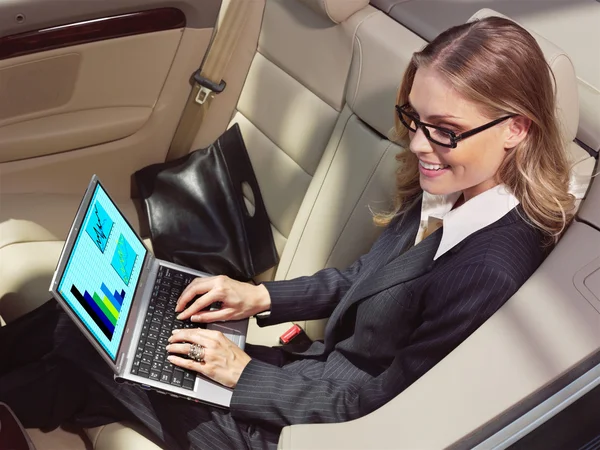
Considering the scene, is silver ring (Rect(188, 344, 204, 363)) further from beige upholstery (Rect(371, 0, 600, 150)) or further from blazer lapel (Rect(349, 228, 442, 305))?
beige upholstery (Rect(371, 0, 600, 150))

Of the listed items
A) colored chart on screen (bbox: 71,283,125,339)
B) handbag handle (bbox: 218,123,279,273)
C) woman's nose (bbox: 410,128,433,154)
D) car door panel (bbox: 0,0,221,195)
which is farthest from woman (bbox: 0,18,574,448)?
car door panel (bbox: 0,0,221,195)

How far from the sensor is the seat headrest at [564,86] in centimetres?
120

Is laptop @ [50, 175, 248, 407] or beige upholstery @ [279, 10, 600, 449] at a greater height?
laptop @ [50, 175, 248, 407]

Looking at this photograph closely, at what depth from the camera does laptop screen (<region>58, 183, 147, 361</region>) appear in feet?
4.17

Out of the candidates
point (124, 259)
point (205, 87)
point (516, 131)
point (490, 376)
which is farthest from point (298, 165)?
point (490, 376)

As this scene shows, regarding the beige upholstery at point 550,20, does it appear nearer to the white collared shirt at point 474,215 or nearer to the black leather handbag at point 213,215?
the white collared shirt at point 474,215

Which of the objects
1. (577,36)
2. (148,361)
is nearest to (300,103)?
(577,36)

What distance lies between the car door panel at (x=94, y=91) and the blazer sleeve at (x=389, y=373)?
3.01 feet

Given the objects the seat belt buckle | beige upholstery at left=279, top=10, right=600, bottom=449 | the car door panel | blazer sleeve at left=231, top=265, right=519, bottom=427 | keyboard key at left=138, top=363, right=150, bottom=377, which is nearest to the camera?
beige upholstery at left=279, top=10, right=600, bottom=449

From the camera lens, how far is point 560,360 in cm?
100

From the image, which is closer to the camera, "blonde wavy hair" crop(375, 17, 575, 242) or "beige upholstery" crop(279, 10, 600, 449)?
"beige upholstery" crop(279, 10, 600, 449)

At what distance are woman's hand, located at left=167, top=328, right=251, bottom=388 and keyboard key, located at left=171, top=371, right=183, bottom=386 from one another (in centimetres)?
2

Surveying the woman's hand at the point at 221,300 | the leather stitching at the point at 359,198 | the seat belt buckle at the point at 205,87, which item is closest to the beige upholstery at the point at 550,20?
the leather stitching at the point at 359,198

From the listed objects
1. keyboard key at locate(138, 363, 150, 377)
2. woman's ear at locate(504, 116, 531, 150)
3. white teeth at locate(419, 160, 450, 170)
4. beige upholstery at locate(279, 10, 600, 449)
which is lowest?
beige upholstery at locate(279, 10, 600, 449)
